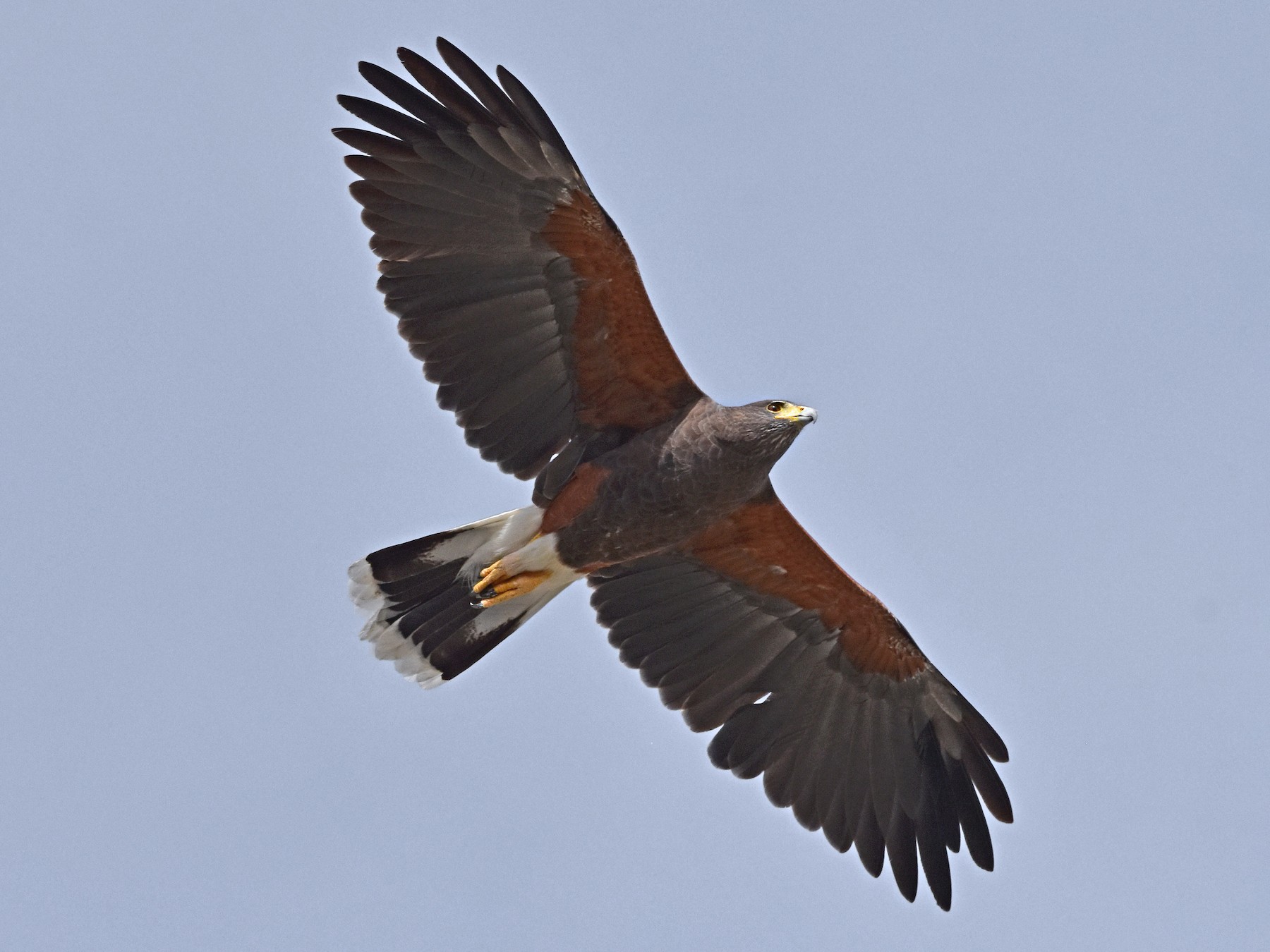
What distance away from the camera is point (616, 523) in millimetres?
12641

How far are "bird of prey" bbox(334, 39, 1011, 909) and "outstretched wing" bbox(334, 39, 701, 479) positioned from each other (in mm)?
15

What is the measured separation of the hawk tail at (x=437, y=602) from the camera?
13.1 meters

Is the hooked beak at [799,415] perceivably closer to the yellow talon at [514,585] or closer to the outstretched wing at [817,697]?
the outstretched wing at [817,697]

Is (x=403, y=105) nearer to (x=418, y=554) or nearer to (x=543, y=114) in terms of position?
(x=543, y=114)

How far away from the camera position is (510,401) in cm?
1273

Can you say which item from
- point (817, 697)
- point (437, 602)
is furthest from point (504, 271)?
point (817, 697)

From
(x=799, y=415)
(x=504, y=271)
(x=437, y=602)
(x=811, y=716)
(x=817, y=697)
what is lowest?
(x=811, y=716)

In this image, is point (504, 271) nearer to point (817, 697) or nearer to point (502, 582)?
point (502, 582)

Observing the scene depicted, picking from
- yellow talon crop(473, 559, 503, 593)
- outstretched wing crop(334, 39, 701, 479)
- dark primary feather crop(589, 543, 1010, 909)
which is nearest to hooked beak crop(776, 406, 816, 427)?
outstretched wing crop(334, 39, 701, 479)

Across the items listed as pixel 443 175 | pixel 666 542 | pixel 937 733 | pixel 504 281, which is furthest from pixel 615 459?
pixel 937 733

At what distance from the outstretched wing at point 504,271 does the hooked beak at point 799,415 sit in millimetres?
912

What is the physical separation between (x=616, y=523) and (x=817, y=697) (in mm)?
2607

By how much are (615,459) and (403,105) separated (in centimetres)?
302

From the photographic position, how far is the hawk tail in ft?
43.0
